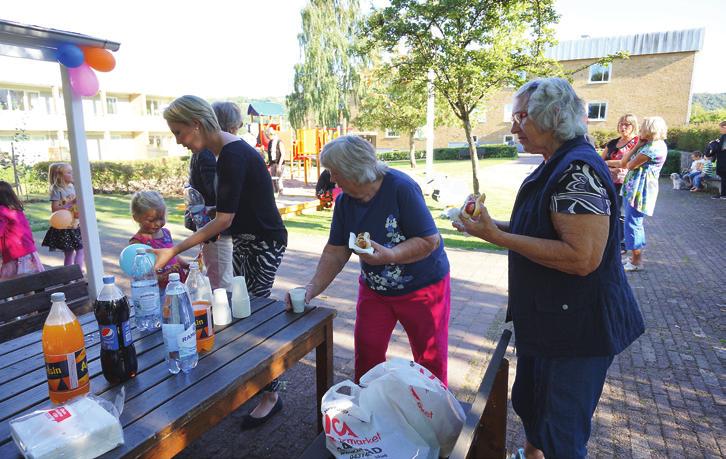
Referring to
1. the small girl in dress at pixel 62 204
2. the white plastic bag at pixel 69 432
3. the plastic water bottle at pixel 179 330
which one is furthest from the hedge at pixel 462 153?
the white plastic bag at pixel 69 432

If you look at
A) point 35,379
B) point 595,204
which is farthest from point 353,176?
point 35,379

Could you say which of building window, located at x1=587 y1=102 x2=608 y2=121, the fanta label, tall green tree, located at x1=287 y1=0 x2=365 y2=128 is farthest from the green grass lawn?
building window, located at x1=587 y1=102 x2=608 y2=121

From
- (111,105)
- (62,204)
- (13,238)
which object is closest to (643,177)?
(13,238)

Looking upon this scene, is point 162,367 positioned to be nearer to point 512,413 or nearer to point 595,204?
point 595,204

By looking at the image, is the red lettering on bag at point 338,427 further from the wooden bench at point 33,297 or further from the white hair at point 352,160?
the wooden bench at point 33,297

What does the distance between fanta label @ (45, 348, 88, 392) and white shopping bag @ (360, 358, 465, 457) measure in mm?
979

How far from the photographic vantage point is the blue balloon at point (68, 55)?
330 centimetres

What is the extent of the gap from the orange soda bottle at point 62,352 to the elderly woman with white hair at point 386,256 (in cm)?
114

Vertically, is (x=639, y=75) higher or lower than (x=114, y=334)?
higher

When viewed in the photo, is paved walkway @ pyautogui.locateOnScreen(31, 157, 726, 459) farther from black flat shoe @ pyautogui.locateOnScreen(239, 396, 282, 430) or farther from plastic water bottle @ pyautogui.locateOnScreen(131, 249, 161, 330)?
plastic water bottle @ pyautogui.locateOnScreen(131, 249, 161, 330)

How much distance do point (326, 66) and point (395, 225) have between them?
2670 cm

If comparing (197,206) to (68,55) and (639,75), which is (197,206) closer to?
(68,55)

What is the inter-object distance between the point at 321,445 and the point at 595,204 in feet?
4.39

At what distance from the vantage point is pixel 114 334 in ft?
5.40
